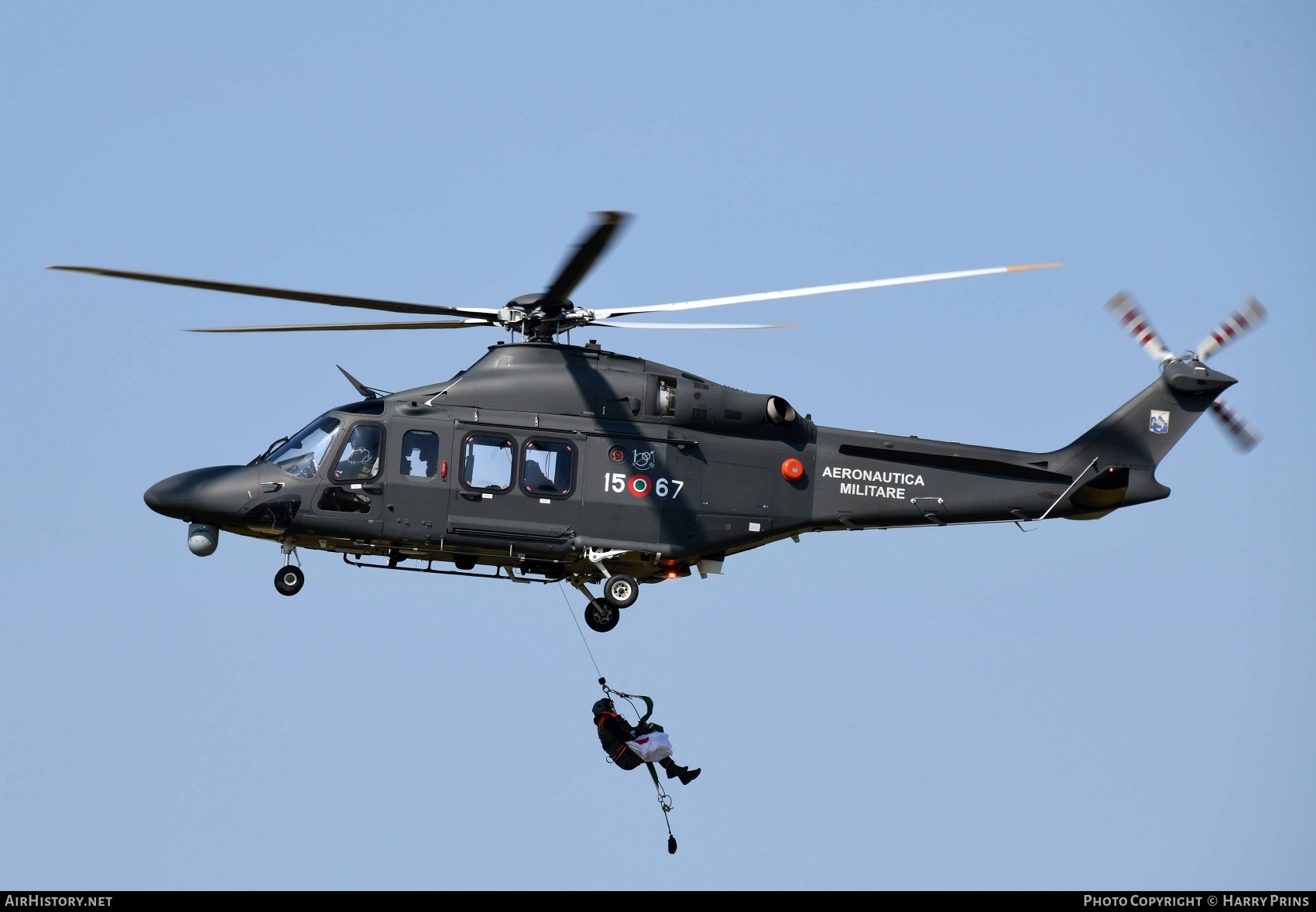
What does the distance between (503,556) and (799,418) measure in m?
4.34

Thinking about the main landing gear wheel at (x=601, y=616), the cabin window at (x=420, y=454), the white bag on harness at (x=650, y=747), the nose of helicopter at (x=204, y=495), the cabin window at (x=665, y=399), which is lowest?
the white bag on harness at (x=650, y=747)

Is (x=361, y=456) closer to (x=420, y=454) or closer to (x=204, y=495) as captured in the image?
(x=420, y=454)

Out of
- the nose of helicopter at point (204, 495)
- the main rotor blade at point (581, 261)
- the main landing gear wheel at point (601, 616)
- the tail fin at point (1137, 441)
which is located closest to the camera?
the main rotor blade at point (581, 261)

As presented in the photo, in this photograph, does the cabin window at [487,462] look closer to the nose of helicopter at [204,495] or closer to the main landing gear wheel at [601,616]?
the main landing gear wheel at [601,616]

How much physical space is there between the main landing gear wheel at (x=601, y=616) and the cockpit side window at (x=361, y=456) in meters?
3.30

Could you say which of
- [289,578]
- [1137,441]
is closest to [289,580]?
[289,578]

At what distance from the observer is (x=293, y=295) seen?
61.8 feet

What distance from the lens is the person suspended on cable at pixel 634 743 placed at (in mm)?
22234

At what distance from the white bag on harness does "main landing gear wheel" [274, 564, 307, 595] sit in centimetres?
505

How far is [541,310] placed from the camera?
2095 centimetres

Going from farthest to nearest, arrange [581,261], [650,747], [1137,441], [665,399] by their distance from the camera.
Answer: [1137,441] → [650,747] → [665,399] → [581,261]

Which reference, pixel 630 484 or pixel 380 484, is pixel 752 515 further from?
pixel 380 484

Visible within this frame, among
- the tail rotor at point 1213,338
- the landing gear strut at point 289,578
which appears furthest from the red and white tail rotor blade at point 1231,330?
the landing gear strut at point 289,578

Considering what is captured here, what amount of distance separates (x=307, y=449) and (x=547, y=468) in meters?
3.11
